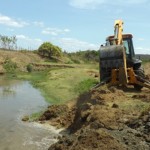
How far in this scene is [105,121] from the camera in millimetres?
12133

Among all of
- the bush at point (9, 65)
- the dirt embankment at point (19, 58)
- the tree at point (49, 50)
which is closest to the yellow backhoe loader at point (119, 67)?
the dirt embankment at point (19, 58)

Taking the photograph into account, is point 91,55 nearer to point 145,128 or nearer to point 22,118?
point 22,118

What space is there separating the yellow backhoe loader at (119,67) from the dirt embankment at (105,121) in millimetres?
666

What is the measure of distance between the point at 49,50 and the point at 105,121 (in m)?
62.3

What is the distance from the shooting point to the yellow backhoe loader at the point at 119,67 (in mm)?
19234

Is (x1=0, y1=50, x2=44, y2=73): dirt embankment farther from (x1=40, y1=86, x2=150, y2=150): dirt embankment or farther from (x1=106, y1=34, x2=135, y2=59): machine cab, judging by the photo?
(x1=40, y1=86, x2=150, y2=150): dirt embankment

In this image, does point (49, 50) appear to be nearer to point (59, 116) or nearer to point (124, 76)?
point (124, 76)

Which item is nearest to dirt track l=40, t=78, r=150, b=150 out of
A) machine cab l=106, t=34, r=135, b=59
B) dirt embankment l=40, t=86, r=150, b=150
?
dirt embankment l=40, t=86, r=150, b=150

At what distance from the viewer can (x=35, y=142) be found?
1323 centimetres

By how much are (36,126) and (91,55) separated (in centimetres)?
6768

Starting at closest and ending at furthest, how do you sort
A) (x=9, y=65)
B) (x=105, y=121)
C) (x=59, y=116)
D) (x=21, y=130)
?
(x=105, y=121), (x=21, y=130), (x=59, y=116), (x=9, y=65)

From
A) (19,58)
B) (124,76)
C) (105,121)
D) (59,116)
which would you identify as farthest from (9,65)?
(105,121)

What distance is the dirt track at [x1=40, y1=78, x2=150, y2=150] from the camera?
9.57 metres

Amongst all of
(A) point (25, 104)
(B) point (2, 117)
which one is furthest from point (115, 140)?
(A) point (25, 104)
